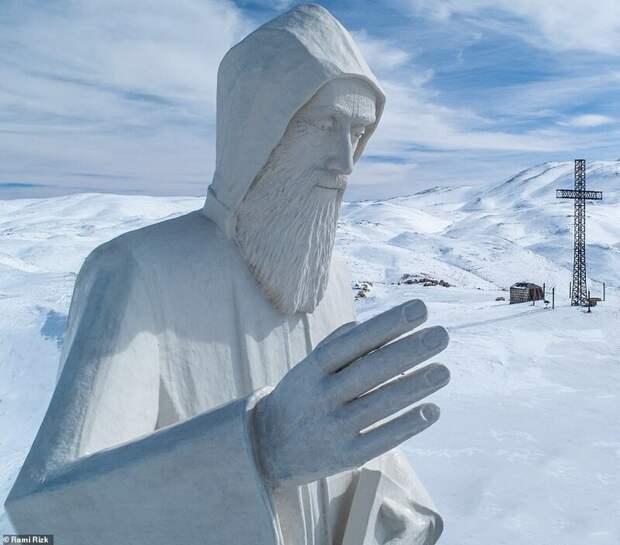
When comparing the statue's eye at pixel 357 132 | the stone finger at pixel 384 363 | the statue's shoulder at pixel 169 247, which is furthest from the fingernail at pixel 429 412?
the statue's eye at pixel 357 132

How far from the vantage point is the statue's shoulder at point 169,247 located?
5.36ft

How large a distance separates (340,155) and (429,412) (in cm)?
80

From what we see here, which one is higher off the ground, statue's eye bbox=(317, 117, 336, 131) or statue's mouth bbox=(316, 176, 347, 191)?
statue's eye bbox=(317, 117, 336, 131)

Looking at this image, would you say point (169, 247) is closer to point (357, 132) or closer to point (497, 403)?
point (357, 132)

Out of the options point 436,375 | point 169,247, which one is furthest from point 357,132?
point 436,375

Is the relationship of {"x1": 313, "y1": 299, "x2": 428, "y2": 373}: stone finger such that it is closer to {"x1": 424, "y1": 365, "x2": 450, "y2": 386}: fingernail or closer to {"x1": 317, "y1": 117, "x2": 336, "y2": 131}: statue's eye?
{"x1": 424, "y1": 365, "x2": 450, "y2": 386}: fingernail

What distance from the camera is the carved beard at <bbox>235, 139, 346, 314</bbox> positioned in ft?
5.80

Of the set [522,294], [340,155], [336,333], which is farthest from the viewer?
[522,294]

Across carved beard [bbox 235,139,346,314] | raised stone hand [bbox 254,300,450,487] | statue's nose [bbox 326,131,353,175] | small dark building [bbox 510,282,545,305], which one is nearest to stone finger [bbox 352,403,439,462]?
raised stone hand [bbox 254,300,450,487]

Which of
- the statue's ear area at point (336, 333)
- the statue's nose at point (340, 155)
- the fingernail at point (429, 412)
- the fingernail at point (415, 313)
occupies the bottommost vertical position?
the fingernail at point (429, 412)

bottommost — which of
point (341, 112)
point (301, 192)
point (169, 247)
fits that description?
point (169, 247)

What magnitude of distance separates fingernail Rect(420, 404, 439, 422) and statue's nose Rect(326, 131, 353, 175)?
762mm

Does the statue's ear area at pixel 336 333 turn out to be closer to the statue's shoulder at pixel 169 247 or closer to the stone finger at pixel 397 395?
the stone finger at pixel 397 395

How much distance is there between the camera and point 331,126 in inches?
68.6
